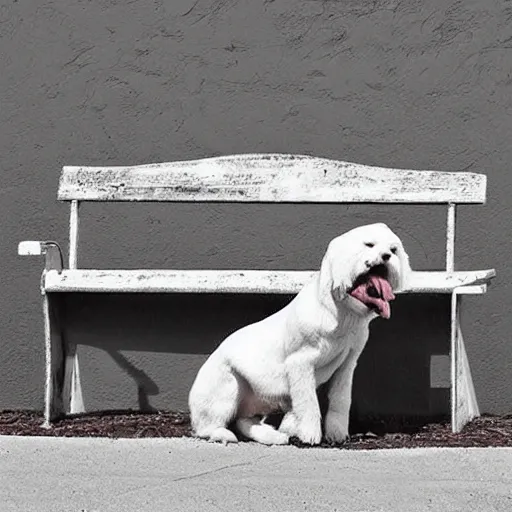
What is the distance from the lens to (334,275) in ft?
13.4

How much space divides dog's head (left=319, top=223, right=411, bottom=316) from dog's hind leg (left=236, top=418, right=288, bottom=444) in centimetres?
53

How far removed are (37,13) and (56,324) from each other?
1.33 m

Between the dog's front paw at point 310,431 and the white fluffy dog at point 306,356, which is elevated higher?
the white fluffy dog at point 306,356

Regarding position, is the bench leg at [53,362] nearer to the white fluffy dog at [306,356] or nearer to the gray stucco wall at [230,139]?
the gray stucco wall at [230,139]

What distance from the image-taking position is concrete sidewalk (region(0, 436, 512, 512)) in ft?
11.2

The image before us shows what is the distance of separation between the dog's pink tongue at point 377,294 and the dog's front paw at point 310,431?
0.46 m

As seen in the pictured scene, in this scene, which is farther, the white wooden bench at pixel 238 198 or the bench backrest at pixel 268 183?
the bench backrest at pixel 268 183

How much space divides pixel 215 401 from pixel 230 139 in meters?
1.22

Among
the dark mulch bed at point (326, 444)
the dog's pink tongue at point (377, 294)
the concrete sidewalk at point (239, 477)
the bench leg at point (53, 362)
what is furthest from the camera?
the bench leg at point (53, 362)

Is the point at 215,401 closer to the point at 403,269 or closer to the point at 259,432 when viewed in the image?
the point at 259,432

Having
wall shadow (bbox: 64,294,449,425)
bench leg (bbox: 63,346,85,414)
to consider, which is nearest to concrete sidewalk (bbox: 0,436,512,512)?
bench leg (bbox: 63,346,85,414)

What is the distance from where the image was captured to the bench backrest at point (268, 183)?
471 cm

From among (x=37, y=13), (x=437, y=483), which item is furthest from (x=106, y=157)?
(x=437, y=483)

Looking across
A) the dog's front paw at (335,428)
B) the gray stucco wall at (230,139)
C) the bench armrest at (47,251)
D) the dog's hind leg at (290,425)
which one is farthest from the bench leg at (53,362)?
the dog's front paw at (335,428)
